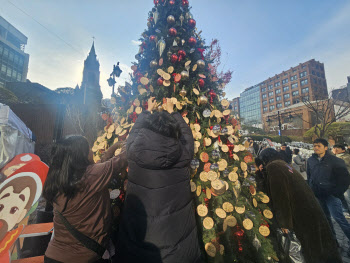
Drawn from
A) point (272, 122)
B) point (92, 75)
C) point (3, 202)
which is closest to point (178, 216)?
point (3, 202)

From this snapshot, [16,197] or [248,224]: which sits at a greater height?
[16,197]

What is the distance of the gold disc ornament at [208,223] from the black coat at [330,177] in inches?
111

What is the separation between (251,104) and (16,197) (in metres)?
77.0

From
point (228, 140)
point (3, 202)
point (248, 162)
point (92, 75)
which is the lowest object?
point (3, 202)

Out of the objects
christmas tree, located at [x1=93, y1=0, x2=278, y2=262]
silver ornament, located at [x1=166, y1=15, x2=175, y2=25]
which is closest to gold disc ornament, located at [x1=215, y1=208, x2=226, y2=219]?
christmas tree, located at [x1=93, y1=0, x2=278, y2=262]

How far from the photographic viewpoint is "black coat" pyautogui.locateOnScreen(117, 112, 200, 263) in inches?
54.0

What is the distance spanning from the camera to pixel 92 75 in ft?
134

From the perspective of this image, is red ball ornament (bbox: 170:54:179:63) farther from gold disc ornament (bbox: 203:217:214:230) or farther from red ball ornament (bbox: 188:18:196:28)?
gold disc ornament (bbox: 203:217:214:230)

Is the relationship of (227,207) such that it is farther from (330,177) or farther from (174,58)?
(330,177)

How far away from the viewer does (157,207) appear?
139cm

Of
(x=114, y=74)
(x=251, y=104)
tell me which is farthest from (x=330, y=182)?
(x=251, y=104)


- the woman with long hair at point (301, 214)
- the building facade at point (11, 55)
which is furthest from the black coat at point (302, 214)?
the building facade at point (11, 55)

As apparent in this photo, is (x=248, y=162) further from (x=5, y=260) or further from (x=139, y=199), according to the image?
(x=5, y=260)

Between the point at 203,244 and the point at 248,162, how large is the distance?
1.29 m
